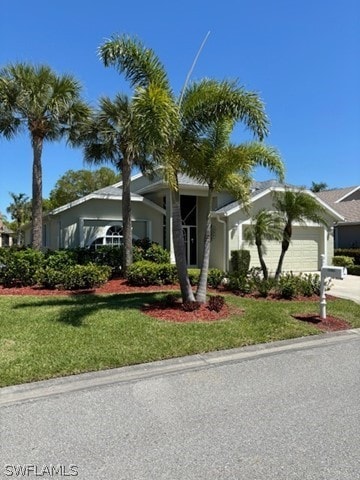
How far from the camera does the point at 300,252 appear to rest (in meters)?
20.2

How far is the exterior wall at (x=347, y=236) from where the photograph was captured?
85.2 feet

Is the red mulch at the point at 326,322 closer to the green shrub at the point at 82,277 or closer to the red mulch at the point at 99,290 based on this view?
the red mulch at the point at 99,290

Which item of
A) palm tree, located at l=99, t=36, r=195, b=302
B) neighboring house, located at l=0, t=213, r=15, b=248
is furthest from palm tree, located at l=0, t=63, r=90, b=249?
neighboring house, located at l=0, t=213, r=15, b=248

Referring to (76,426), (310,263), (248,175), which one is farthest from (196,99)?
(310,263)

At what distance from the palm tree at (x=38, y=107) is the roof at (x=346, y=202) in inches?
732

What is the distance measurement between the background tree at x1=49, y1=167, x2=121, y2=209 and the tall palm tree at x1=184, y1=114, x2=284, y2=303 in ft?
97.3

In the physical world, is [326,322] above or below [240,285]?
below

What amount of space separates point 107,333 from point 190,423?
3554 millimetres

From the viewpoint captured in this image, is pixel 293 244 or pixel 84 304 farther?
pixel 293 244

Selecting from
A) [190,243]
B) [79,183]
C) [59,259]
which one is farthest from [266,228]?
[79,183]

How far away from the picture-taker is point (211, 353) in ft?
21.8

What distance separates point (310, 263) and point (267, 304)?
1061cm

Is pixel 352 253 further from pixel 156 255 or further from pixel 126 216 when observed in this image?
pixel 126 216

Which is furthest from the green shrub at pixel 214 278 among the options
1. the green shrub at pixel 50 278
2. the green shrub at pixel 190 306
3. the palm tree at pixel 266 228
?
the green shrub at pixel 50 278
